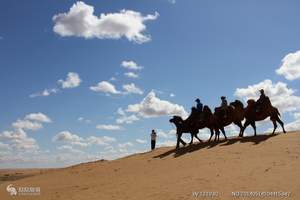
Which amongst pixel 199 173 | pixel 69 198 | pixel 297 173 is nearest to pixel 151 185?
pixel 199 173

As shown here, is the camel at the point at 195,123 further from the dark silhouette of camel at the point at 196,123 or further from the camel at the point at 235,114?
the camel at the point at 235,114

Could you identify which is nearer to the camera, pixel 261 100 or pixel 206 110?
pixel 261 100

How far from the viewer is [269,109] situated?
77.5ft

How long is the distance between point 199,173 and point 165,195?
8.49ft

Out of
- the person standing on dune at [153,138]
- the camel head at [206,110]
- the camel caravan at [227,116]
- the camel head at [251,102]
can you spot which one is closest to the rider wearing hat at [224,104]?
the camel caravan at [227,116]

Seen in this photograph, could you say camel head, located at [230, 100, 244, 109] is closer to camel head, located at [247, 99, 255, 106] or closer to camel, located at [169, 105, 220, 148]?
camel head, located at [247, 99, 255, 106]

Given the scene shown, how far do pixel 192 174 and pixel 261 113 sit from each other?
835 cm

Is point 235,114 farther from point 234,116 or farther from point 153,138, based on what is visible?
point 153,138

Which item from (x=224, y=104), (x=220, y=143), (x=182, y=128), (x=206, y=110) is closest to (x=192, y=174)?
(x=220, y=143)

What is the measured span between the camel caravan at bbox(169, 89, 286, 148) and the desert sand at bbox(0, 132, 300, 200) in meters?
1.61

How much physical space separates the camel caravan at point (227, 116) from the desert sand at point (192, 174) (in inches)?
63.4

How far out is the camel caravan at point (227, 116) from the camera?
23703mm

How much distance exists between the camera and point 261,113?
2383cm

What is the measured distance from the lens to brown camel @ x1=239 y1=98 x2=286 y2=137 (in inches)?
930
